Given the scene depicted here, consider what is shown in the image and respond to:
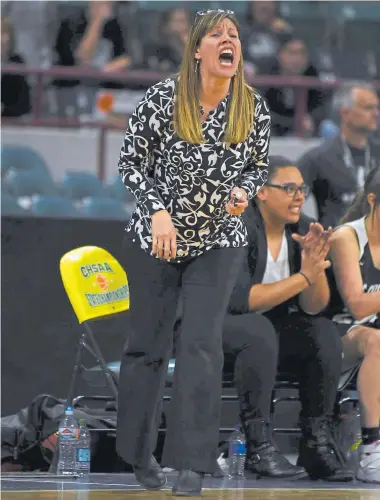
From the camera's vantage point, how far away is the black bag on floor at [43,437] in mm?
4910

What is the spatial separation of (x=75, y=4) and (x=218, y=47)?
7.19 meters

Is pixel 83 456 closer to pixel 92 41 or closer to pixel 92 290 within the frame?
pixel 92 290

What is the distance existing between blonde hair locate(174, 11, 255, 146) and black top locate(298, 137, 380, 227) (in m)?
2.62

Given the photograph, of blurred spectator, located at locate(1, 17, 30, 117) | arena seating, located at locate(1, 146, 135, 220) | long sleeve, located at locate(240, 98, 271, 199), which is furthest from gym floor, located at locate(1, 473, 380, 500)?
blurred spectator, located at locate(1, 17, 30, 117)

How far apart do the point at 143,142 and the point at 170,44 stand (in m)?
6.47

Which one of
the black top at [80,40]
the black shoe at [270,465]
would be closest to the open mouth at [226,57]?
the black shoe at [270,465]

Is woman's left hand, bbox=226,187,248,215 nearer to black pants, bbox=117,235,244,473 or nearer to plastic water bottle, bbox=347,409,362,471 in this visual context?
black pants, bbox=117,235,244,473

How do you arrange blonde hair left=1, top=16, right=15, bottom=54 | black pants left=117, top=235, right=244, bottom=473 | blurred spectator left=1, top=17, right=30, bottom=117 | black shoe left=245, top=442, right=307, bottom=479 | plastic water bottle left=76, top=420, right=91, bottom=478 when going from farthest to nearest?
blurred spectator left=1, top=17, right=30, bottom=117 → blonde hair left=1, top=16, right=15, bottom=54 → plastic water bottle left=76, top=420, right=91, bottom=478 → black shoe left=245, top=442, right=307, bottom=479 → black pants left=117, top=235, right=244, bottom=473

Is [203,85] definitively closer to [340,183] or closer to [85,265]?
[85,265]

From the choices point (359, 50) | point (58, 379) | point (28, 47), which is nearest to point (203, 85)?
point (58, 379)

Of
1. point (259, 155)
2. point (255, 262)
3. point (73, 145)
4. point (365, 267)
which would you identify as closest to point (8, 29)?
point (73, 145)

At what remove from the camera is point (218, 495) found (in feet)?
12.4

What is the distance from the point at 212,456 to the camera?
371 cm

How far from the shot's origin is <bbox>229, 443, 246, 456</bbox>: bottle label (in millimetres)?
4695
